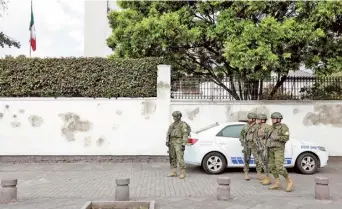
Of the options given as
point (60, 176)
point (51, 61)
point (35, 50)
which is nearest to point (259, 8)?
point (51, 61)

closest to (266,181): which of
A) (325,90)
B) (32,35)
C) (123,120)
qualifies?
(123,120)

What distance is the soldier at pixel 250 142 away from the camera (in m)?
10.1

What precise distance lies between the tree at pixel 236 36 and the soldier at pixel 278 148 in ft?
11.4

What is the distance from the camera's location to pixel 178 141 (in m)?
10.8

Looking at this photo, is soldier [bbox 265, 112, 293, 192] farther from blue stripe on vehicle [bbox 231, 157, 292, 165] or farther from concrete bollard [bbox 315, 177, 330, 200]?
blue stripe on vehicle [bbox 231, 157, 292, 165]

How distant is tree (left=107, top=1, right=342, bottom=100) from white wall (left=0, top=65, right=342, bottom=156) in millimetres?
1049

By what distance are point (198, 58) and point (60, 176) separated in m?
6.88

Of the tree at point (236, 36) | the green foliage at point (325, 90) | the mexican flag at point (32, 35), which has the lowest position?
the green foliage at point (325, 90)

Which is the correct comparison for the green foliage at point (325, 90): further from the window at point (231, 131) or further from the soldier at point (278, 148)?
the soldier at point (278, 148)

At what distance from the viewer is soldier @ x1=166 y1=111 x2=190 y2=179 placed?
10.7 meters

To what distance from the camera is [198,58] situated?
15.1 metres

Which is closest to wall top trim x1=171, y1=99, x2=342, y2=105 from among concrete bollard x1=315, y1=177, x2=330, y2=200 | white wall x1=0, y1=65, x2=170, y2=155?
white wall x1=0, y1=65, x2=170, y2=155

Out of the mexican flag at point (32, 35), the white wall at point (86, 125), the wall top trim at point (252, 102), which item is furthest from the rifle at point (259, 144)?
the mexican flag at point (32, 35)

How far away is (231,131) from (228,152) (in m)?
0.63
